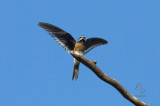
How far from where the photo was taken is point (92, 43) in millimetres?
8031

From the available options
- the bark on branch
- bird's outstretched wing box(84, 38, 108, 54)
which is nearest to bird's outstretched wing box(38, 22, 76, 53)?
bird's outstretched wing box(84, 38, 108, 54)

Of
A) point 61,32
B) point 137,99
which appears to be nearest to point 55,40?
point 61,32

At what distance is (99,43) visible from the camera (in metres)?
7.98

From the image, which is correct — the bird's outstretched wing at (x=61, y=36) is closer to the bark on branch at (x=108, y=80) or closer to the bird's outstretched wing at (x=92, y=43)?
the bird's outstretched wing at (x=92, y=43)

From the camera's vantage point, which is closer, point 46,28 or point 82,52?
point 46,28

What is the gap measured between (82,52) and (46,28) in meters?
1.05

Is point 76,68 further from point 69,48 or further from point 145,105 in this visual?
point 145,105

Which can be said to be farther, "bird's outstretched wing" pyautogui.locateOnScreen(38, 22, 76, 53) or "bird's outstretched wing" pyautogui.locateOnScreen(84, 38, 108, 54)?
"bird's outstretched wing" pyautogui.locateOnScreen(84, 38, 108, 54)

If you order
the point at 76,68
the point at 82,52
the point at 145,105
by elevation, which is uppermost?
the point at 82,52

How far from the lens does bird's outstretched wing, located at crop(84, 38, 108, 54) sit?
7851 mm

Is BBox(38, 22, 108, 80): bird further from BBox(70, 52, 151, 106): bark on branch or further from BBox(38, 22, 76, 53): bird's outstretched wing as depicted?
BBox(70, 52, 151, 106): bark on branch

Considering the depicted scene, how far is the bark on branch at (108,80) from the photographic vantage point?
19.0 ft

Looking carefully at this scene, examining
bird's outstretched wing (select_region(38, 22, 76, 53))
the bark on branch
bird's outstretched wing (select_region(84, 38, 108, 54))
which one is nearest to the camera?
the bark on branch

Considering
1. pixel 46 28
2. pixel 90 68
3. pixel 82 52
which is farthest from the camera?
pixel 82 52
